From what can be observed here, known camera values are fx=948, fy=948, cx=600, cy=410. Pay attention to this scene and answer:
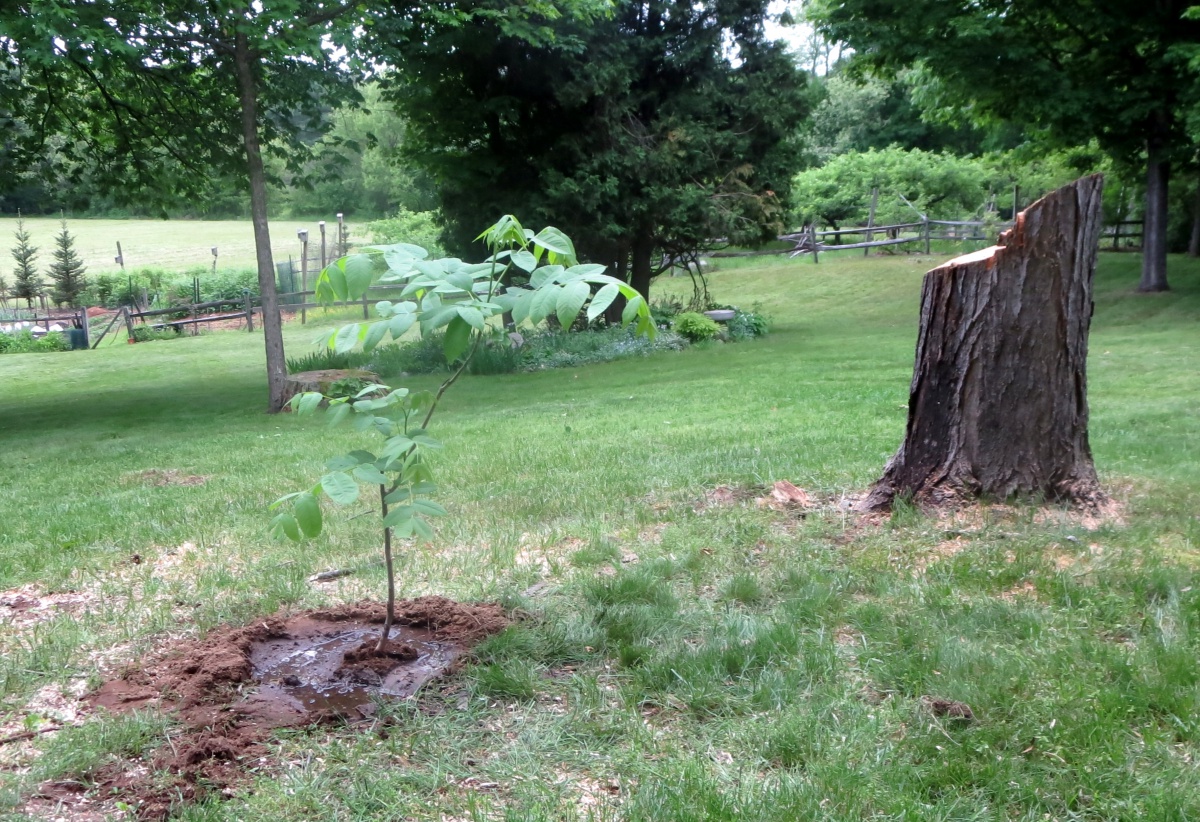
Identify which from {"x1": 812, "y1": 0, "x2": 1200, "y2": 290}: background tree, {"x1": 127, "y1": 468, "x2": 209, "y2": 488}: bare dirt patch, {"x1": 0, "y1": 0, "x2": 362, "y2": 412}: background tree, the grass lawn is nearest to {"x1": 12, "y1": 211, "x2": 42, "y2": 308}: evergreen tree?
{"x1": 0, "y1": 0, "x2": 362, "y2": 412}: background tree

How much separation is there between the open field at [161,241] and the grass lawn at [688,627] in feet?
79.0

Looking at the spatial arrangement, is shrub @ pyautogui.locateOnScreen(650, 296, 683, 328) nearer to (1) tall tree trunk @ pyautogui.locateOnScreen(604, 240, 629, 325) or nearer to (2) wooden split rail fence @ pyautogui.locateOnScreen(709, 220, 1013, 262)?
(1) tall tree trunk @ pyautogui.locateOnScreen(604, 240, 629, 325)

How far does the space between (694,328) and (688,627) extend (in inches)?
580

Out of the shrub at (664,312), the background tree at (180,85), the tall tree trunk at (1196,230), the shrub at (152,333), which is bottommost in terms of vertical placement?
the shrub at (152,333)

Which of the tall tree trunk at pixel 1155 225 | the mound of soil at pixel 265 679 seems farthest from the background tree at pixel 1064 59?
the mound of soil at pixel 265 679

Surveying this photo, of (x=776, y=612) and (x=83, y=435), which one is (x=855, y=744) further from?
(x=83, y=435)

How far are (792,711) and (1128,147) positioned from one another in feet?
70.0

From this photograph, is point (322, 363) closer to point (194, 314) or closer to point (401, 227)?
point (401, 227)

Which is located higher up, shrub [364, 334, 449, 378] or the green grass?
the green grass

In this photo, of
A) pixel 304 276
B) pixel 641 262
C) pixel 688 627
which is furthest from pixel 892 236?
pixel 688 627

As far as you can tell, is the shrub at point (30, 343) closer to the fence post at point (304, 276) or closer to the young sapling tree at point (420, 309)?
the fence post at point (304, 276)

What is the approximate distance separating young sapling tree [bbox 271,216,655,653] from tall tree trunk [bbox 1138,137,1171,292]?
20870 millimetres

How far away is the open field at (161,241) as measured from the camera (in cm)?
3325

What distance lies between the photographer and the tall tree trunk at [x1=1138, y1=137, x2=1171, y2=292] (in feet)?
66.2
